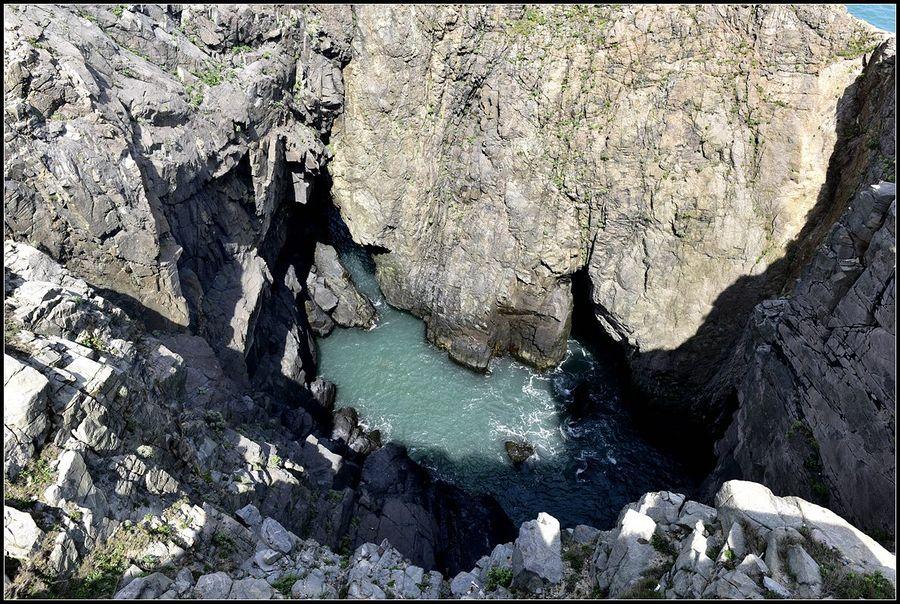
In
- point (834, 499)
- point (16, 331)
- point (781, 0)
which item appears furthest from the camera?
point (781, 0)

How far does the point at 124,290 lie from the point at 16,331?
8.29m

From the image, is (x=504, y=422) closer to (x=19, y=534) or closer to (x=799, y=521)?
(x=799, y=521)

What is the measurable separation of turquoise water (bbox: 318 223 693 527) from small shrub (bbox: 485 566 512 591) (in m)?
15.7

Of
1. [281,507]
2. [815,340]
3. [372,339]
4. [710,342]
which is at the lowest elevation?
[372,339]

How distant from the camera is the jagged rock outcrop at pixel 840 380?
14.5 m

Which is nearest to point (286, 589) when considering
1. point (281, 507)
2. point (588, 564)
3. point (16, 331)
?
point (281, 507)

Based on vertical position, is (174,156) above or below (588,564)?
above

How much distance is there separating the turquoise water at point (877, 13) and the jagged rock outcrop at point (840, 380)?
20.1 meters

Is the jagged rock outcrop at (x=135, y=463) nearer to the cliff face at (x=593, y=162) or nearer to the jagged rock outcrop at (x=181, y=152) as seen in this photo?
the jagged rock outcrop at (x=181, y=152)

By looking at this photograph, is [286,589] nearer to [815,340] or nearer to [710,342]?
[815,340]

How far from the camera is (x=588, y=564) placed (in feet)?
42.7

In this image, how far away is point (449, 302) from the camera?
38469 mm

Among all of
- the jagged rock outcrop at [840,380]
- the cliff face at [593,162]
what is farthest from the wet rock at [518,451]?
the jagged rock outcrop at [840,380]

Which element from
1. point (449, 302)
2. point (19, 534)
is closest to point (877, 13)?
point (449, 302)
